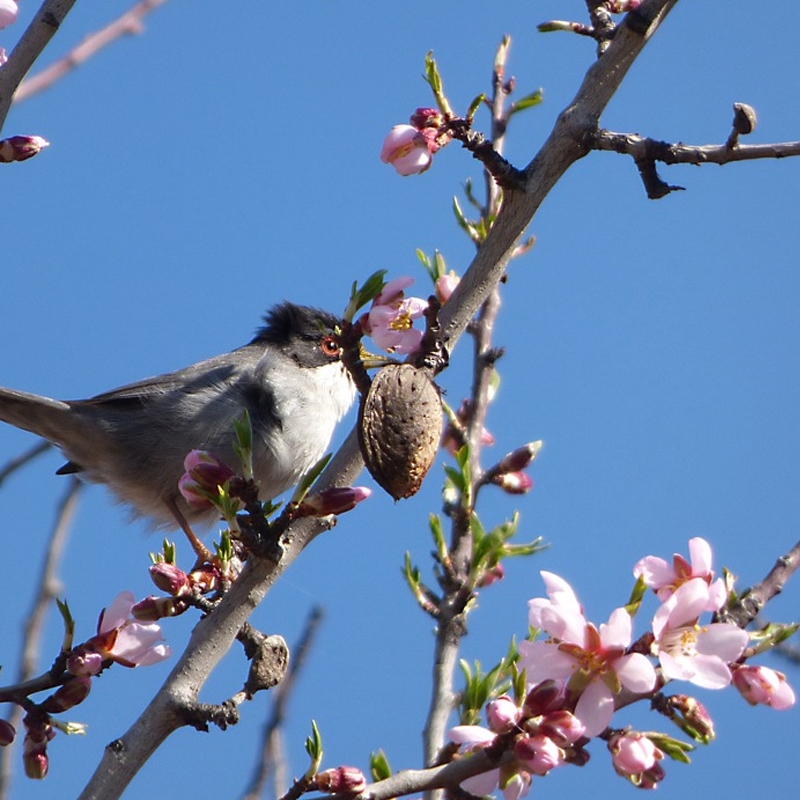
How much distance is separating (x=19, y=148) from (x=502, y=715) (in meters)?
1.81

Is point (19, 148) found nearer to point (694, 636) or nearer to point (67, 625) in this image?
point (67, 625)

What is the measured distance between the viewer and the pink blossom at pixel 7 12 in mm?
2611

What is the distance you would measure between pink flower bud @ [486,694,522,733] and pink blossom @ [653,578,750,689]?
30 centimetres

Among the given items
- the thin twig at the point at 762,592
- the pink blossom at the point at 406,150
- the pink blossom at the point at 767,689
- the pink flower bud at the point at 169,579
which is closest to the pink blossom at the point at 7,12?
the pink blossom at the point at 406,150

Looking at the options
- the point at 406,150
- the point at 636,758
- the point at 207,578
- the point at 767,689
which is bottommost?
the point at 636,758

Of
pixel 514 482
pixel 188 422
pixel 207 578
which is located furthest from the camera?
pixel 188 422

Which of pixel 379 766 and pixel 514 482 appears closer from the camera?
pixel 379 766

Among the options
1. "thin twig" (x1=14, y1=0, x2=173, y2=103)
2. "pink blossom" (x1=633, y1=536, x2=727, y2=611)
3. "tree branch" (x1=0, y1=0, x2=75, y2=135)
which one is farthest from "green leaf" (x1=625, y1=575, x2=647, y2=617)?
"thin twig" (x1=14, y1=0, x2=173, y2=103)

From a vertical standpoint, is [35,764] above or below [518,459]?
below

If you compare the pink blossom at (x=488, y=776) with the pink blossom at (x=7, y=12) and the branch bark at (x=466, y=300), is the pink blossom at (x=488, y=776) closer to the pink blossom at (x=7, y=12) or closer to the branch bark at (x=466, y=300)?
the branch bark at (x=466, y=300)

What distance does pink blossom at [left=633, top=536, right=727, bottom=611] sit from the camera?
2.22 metres

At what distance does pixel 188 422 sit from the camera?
541cm

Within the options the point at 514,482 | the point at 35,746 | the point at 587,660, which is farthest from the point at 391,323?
the point at 514,482

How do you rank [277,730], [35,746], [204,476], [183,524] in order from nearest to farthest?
[204,476] < [35,746] < [277,730] < [183,524]
